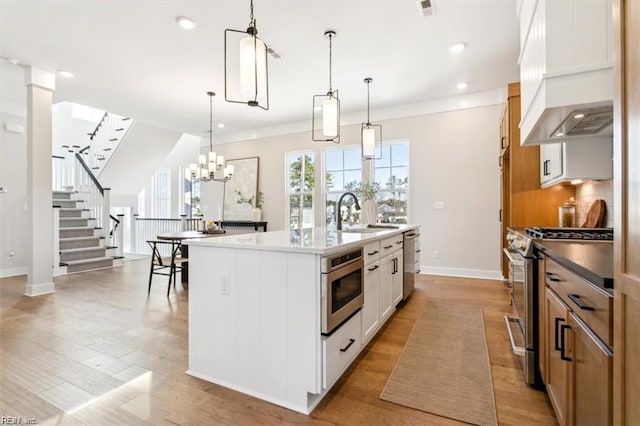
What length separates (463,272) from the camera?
524 centimetres

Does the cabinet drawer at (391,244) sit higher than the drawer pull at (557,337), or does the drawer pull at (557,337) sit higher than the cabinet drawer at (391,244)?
the cabinet drawer at (391,244)

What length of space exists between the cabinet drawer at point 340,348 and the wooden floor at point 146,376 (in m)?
0.14

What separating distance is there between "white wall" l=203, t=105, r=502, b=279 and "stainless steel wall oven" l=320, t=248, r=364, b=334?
3655 mm

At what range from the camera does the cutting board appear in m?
2.53

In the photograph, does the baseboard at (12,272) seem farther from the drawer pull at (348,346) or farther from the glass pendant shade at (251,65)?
the drawer pull at (348,346)

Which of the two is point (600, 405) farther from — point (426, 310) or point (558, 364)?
point (426, 310)

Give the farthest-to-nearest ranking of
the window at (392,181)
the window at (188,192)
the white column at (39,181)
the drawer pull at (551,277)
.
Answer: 1. the window at (188,192)
2. the window at (392,181)
3. the white column at (39,181)
4. the drawer pull at (551,277)

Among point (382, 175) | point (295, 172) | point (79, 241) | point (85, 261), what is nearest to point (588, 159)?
point (382, 175)

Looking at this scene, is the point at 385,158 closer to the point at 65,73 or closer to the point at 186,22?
the point at 186,22

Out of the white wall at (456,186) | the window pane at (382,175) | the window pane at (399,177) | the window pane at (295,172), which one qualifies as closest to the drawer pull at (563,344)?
the white wall at (456,186)

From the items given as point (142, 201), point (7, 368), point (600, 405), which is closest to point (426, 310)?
point (600, 405)

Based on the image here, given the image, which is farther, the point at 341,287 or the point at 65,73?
the point at 65,73

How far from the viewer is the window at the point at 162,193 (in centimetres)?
973

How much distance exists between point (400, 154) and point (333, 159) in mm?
1364
